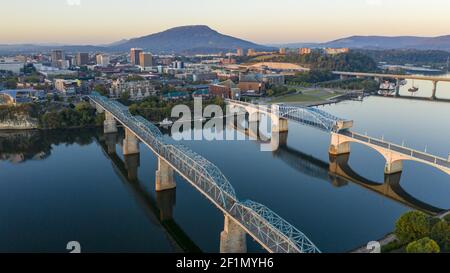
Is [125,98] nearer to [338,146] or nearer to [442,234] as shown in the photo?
[338,146]

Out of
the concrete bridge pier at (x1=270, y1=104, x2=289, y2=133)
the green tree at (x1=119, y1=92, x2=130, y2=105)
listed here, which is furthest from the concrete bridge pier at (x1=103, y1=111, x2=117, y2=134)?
the concrete bridge pier at (x1=270, y1=104, x2=289, y2=133)

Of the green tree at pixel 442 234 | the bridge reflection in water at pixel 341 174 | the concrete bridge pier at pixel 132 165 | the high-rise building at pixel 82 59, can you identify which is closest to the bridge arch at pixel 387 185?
the bridge reflection in water at pixel 341 174

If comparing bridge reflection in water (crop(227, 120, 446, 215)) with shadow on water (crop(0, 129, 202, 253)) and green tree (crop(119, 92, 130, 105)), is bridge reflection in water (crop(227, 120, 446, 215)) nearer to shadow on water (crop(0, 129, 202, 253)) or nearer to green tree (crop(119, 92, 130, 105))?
shadow on water (crop(0, 129, 202, 253))

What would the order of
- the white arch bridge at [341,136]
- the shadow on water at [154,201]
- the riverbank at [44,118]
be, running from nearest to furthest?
the shadow on water at [154,201] < the white arch bridge at [341,136] < the riverbank at [44,118]

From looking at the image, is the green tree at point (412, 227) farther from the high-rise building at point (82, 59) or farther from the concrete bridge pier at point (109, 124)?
the high-rise building at point (82, 59)

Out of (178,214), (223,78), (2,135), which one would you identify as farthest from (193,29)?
(178,214)

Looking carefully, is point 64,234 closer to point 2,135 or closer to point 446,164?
point 446,164

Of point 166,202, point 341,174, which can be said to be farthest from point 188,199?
point 341,174
